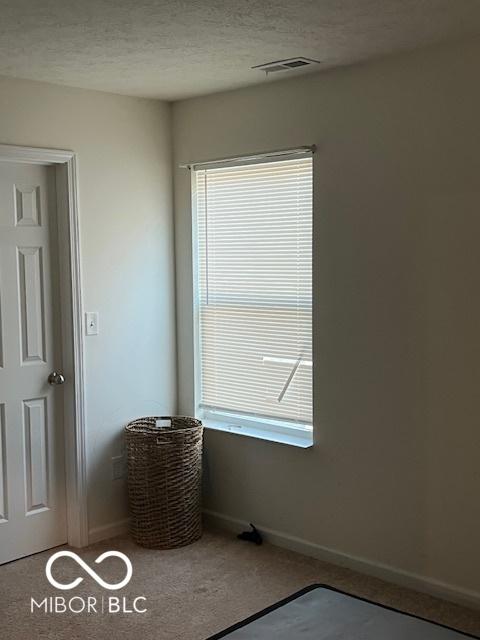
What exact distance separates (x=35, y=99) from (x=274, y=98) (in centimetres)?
117

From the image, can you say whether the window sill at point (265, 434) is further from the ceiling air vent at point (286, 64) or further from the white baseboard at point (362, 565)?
the ceiling air vent at point (286, 64)

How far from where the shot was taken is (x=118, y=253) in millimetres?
4191

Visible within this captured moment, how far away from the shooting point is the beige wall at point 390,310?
326 centimetres

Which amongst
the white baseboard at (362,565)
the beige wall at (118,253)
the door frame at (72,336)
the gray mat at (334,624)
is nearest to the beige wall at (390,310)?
the white baseboard at (362,565)

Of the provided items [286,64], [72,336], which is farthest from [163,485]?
[286,64]

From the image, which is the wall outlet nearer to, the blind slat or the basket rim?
the basket rim

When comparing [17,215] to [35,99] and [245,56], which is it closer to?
[35,99]

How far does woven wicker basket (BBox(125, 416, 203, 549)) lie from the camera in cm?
401

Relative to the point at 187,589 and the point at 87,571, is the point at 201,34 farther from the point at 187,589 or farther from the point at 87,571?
the point at 87,571

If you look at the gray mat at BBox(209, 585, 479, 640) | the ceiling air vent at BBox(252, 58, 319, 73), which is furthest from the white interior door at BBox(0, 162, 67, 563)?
the gray mat at BBox(209, 585, 479, 640)

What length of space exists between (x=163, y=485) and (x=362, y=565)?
1071 millimetres

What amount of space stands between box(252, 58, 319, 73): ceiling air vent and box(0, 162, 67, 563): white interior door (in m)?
1.22

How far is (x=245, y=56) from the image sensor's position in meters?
3.35

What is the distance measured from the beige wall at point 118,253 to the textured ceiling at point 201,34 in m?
0.28
